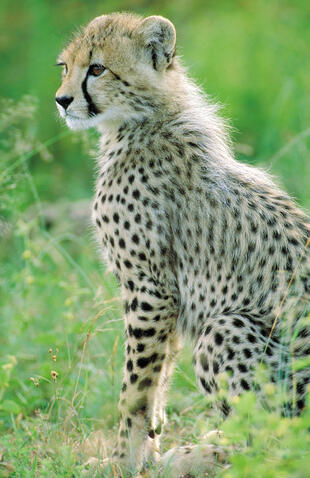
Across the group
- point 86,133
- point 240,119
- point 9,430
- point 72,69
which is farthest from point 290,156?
point 9,430

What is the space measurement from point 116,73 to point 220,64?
5.20 metres

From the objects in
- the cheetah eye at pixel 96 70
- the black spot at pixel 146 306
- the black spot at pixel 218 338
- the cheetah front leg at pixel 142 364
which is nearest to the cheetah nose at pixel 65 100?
the cheetah eye at pixel 96 70

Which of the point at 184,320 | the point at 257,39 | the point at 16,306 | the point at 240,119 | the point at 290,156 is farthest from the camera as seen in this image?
the point at 257,39

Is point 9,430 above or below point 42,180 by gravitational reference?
below

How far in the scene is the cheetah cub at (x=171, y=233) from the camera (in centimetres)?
332

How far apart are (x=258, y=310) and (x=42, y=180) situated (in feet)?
15.1

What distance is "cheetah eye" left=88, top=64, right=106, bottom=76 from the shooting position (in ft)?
12.3

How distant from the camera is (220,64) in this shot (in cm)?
871

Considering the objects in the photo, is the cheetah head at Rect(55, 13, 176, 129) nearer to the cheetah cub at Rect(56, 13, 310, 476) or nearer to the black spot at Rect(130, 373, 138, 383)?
the cheetah cub at Rect(56, 13, 310, 476)

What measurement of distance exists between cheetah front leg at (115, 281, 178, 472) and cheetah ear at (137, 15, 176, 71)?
1.10 metres

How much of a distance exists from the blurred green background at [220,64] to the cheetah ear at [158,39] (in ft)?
8.32

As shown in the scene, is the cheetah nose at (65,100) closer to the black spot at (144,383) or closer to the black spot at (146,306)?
the black spot at (146,306)

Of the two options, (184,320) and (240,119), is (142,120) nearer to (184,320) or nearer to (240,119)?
(184,320)

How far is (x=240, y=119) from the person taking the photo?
322 inches
